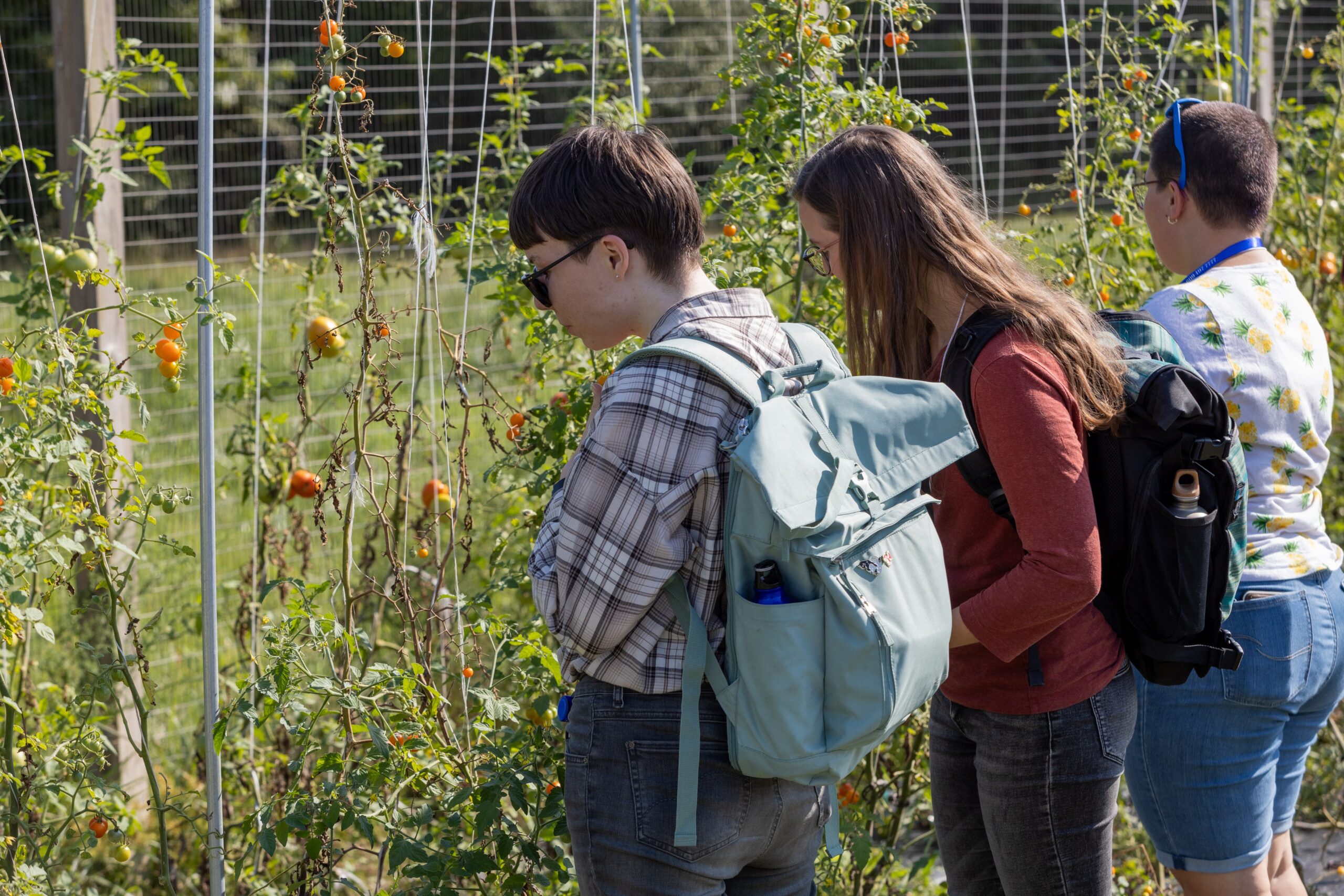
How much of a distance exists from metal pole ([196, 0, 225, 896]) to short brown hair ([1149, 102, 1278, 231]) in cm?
150

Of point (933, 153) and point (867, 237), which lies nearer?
point (867, 237)

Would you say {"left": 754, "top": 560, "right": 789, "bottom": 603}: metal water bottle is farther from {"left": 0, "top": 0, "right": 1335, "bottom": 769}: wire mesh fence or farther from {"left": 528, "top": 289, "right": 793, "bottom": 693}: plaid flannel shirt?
{"left": 0, "top": 0, "right": 1335, "bottom": 769}: wire mesh fence

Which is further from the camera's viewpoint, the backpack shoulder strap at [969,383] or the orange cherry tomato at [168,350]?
the orange cherry tomato at [168,350]

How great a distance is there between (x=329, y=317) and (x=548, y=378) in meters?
0.76

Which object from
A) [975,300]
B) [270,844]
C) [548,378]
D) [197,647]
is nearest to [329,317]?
[548,378]

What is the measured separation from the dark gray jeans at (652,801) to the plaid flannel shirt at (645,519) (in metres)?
0.04

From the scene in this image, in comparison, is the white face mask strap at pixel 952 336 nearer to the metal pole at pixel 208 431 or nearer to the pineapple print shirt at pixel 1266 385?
the pineapple print shirt at pixel 1266 385

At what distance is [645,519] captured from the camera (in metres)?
1.20

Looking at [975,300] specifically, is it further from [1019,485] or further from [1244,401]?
[1244,401]

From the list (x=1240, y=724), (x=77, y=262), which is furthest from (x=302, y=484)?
(x=1240, y=724)

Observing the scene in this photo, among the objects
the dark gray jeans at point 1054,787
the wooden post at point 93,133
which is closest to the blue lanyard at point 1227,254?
the dark gray jeans at point 1054,787

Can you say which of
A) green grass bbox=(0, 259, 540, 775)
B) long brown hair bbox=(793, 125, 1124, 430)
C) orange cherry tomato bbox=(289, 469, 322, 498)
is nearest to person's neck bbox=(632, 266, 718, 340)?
long brown hair bbox=(793, 125, 1124, 430)

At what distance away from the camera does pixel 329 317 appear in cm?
291

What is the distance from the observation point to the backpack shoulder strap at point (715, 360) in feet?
3.97
